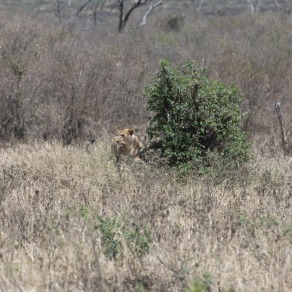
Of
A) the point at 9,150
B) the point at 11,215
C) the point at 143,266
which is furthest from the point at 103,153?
the point at 143,266

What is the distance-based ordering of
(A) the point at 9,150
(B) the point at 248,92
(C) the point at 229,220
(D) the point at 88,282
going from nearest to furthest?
(D) the point at 88,282, (C) the point at 229,220, (A) the point at 9,150, (B) the point at 248,92

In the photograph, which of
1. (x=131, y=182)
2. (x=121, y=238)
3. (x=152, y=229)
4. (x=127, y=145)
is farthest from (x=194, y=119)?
(x=121, y=238)

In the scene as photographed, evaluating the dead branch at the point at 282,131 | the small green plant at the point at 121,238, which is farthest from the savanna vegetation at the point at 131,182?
the dead branch at the point at 282,131

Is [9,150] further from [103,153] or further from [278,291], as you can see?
[278,291]

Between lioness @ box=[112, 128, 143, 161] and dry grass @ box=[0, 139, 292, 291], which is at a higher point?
lioness @ box=[112, 128, 143, 161]

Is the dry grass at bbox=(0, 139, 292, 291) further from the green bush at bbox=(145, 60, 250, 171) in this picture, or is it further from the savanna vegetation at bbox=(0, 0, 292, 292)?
the green bush at bbox=(145, 60, 250, 171)

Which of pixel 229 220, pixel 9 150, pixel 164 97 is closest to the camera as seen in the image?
pixel 229 220

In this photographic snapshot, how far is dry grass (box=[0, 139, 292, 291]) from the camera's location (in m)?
4.32

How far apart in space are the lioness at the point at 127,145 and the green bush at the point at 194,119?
13.8 inches

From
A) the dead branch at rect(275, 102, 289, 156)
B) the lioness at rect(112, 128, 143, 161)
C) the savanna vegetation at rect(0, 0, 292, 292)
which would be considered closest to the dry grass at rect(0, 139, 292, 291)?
the savanna vegetation at rect(0, 0, 292, 292)

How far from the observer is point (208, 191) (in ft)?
20.6

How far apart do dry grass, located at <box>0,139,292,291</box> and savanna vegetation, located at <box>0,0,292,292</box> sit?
1 centimetres

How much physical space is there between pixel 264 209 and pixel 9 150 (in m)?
5.03

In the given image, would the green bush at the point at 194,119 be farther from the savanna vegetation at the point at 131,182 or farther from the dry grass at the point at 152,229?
the dry grass at the point at 152,229
